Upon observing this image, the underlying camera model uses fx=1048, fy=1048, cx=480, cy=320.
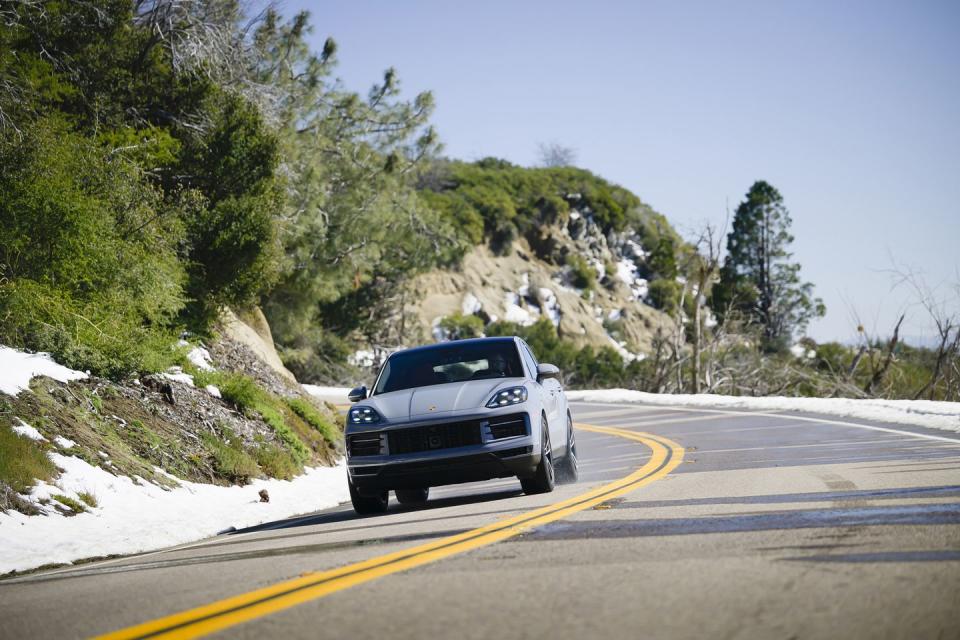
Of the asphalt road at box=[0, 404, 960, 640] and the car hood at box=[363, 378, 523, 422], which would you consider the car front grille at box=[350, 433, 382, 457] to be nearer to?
the car hood at box=[363, 378, 523, 422]

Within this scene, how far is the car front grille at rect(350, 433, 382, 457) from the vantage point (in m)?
10.2

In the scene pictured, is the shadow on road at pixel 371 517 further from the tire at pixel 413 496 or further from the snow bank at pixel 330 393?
the snow bank at pixel 330 393

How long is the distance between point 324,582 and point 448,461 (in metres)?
4.19

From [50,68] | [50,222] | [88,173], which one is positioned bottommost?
[50,222]

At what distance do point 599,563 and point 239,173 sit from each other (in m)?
17.6

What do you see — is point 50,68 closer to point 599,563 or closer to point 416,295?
point 599,563

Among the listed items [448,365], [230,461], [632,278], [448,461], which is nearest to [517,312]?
[632,278]

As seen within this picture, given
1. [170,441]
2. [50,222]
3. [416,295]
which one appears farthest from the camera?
[416,295]

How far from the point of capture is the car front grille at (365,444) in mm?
10180

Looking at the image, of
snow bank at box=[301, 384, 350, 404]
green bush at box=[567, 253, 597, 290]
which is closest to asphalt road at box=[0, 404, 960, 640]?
snow bank at box=[301, 384, 350, 404]

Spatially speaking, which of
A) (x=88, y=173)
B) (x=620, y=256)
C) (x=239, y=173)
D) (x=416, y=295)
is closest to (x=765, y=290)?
(x=620, y=256)

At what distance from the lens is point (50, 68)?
1994 centimetres

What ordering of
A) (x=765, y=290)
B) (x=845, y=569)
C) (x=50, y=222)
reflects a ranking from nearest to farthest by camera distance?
(x=845, y=569)
(x=50, y=222)
(x=765, y=290)

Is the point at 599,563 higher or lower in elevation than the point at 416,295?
lower
